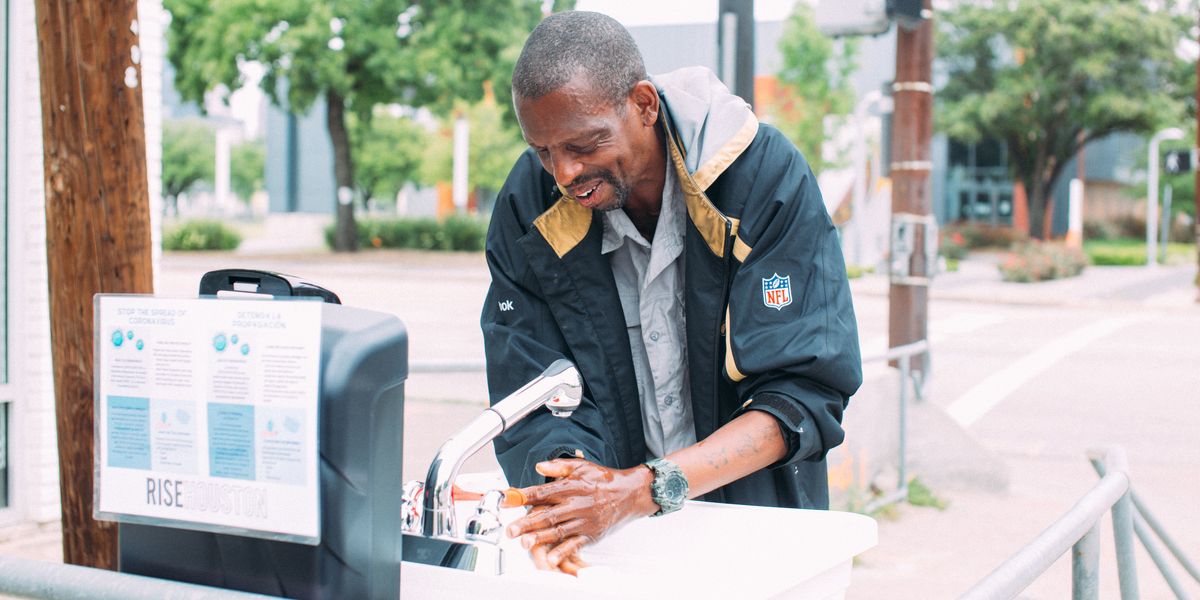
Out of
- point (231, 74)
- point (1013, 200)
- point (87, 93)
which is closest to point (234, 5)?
point (231, 74)

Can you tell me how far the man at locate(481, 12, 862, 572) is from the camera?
1.87 metres

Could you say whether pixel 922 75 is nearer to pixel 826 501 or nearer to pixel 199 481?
pixel 826 501

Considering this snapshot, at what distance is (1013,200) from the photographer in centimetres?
5053

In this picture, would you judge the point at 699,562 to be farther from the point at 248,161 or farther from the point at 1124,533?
the point at 248,161

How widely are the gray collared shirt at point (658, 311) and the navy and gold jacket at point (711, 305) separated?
0.03 metres

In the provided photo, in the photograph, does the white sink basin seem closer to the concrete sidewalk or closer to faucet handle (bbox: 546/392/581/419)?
faucet handle (bbox: 546/392/581/419)

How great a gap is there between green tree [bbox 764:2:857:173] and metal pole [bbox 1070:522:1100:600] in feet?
121

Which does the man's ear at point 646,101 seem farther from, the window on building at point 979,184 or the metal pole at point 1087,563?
the window on building at point 979,184

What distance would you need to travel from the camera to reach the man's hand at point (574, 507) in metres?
1.53

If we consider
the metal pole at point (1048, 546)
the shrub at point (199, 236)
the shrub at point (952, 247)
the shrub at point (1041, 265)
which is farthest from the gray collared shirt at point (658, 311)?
the shrub at point (199, 236)

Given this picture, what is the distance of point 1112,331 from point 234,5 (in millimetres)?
22142

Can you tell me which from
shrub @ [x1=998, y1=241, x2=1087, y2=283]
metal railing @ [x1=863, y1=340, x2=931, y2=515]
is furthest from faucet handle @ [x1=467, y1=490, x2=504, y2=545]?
shrub @ [x1=998, y1=241, x2=1087, y2=283]

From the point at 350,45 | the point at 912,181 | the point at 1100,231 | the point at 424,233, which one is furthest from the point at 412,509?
the point at 1100,231

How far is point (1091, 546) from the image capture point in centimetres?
232
